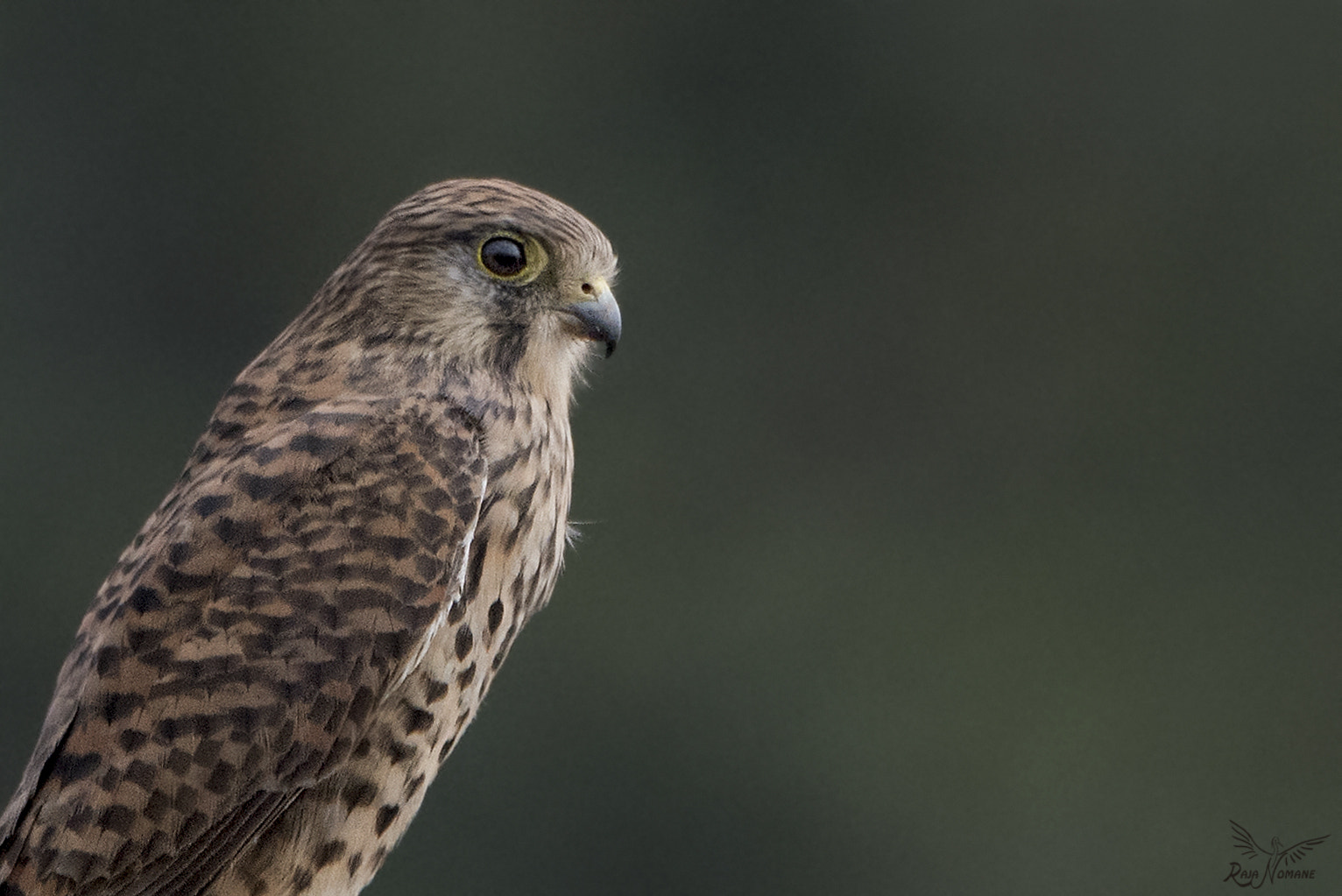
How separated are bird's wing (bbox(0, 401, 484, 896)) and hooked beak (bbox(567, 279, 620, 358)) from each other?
461 millimetres

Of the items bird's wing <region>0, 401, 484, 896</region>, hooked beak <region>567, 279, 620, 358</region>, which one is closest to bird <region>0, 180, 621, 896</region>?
bird's wing <region>0, 401, 484, 896</region>

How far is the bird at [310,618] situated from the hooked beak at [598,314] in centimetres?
16

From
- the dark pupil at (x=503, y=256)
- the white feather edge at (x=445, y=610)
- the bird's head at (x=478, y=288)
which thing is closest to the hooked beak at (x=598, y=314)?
the bird's head at (x=478, y=288)

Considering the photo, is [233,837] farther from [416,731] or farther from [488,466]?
[488,466]

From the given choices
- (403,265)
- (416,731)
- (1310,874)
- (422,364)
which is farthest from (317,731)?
(1310,874)

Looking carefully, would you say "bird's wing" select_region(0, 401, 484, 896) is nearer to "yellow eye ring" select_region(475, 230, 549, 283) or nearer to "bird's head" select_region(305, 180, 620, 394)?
"bird's head" select_region(305, 180, 620, 394)

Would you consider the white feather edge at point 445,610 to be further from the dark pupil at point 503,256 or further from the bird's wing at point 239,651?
the dark pupil at point 503,256

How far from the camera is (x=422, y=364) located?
3016 mm

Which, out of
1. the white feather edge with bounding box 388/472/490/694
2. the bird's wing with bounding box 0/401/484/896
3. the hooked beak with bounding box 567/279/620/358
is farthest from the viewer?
the hooked beak with bounding box 567/279/620/358

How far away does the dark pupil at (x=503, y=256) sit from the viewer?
3113 millimetres

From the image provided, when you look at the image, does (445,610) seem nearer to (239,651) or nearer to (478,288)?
(239,651)

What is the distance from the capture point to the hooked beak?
3.17m

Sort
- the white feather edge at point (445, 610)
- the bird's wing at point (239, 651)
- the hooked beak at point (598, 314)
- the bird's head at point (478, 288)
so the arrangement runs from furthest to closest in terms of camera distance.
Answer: the hooked beak at point (598, 314) → the bird's head at point (478, 288) → the white feather edge at point (445, 610) → the bird's wing at point (239, 651)

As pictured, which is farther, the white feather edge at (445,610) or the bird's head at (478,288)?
Answer: the bird's head at (478,288)
